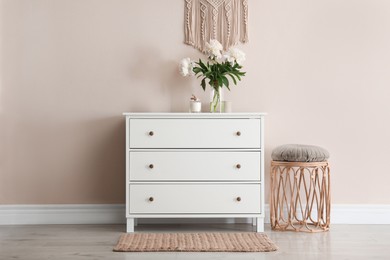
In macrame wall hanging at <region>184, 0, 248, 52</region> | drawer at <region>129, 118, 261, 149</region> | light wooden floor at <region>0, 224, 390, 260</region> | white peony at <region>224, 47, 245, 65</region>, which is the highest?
macrame wall hanging at <region>184, 0, 248, 52</region>

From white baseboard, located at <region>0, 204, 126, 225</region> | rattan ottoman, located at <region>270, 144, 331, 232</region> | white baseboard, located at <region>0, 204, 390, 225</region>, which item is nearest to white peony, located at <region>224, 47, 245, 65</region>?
rattan ottoman, located at <region>270, 144, 331, 232</region>

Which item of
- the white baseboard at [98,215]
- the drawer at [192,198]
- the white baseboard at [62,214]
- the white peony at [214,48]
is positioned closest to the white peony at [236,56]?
the white peony at [214,48]

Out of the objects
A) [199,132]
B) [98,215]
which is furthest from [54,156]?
[199,132]

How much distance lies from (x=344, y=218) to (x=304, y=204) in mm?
288

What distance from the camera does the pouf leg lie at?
3.95 meters

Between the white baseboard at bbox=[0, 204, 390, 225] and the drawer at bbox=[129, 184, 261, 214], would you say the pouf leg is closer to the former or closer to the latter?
the white baseboard at bbox=[0, 204, 390, 225]

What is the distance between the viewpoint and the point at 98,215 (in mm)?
4203

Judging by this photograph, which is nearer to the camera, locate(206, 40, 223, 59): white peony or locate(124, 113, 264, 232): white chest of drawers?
locate(124, 113, 264, 232): white chest of drawers

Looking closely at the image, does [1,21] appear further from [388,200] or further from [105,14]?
[388,200]

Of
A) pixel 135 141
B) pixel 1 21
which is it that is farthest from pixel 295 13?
pixel 1 21

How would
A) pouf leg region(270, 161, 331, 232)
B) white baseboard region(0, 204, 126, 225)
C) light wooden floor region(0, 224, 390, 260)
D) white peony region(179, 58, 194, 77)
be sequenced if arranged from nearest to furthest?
1. light wooden floor region(0, 224, 390, 260)
2. pouf leg region(270, 161, 331, 232)
3. white peony region(179, 58, 194, 77)
4. white baseboard region(0, 204, 126, 225)

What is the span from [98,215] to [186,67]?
1172 mm

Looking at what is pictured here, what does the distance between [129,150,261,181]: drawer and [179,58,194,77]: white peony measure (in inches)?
22.1

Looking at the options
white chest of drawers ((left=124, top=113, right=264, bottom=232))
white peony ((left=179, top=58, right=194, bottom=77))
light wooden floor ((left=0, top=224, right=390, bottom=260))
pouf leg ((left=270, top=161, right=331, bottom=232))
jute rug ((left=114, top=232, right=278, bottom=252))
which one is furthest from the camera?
white peony ((left=179, top=58, right=194, bottom=77))
